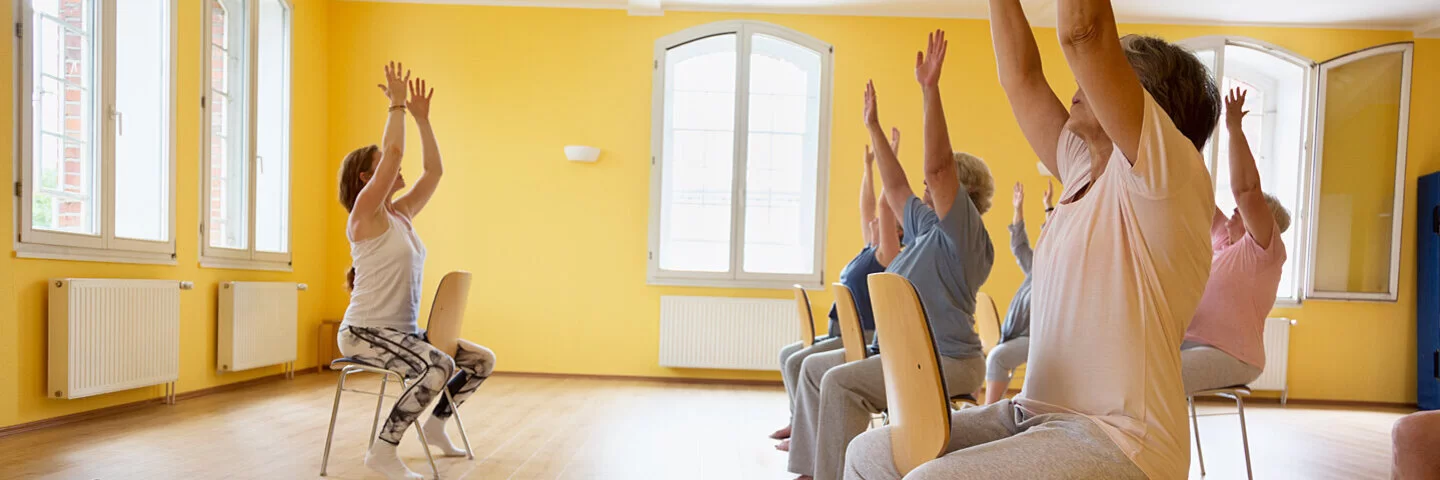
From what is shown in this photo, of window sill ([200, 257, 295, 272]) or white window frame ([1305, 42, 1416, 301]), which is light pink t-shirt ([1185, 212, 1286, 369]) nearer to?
white window frame ([1305, 42, 1416, 301])

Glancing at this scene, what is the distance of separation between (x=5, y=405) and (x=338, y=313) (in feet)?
9.75

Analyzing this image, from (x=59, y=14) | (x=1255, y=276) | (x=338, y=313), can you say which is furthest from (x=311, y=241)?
(x=1255, y=276)

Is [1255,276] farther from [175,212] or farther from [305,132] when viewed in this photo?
[305,132]

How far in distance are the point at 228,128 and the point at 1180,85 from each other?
559cm

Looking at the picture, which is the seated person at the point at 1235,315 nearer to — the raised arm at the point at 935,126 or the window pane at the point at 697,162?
the raised arm at the point at 935,126

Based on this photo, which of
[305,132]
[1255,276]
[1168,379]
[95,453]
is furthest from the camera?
[305,132]

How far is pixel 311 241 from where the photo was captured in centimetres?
666

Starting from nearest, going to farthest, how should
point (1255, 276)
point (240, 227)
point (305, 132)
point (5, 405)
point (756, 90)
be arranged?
point (1255, 276) → point (5, 405) → point (240, 227) → point (305, 132) → point (756, 90)

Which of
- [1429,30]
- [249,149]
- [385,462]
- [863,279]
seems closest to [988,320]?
[863,279]

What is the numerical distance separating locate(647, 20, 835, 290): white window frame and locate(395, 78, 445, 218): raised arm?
10.3 ft

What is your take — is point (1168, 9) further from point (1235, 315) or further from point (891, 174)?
point (891, 174)

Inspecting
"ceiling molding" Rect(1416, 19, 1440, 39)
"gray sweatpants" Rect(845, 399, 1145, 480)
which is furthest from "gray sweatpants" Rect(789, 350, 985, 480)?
"ceiling molding" Rect(1416, 19, 1440, 39)

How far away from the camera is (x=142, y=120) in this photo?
4848 mm

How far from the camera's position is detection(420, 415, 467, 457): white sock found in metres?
3.67
